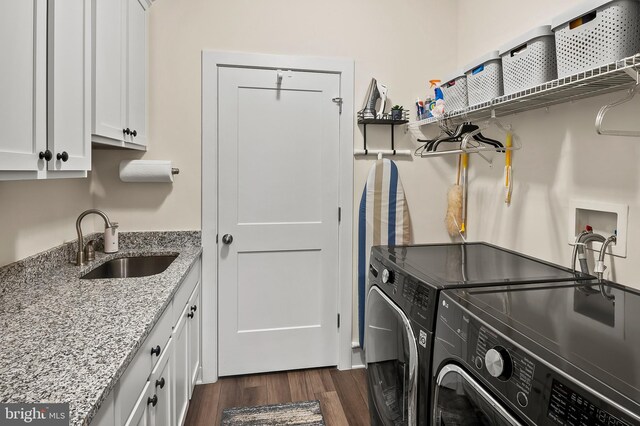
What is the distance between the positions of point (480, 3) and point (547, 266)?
171 cm

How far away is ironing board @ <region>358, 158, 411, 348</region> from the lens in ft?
8.50

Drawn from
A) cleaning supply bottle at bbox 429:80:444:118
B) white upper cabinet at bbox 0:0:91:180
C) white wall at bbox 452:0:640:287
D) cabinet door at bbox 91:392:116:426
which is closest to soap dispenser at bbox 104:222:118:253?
white upper cabinet at bbox 0:0:91:180

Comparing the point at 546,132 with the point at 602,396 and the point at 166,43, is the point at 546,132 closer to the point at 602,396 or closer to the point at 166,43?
the point at 602,396

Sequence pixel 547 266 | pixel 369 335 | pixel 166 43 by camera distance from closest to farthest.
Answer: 1. pixel 547 266
2. pixel 369 335
3. pixel 166 43

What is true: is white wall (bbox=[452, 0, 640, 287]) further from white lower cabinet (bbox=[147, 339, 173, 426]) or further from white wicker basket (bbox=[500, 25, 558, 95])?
white lower cabinet (bbox=[147, 339, 173, 426])

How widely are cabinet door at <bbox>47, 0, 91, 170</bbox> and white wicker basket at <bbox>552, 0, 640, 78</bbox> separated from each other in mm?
1706

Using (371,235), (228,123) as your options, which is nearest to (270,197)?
(228,123)

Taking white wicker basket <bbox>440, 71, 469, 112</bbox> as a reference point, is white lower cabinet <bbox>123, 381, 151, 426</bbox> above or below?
below

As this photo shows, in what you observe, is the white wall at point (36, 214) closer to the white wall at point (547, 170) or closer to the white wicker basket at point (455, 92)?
the white wicker basket at point (455, 92)

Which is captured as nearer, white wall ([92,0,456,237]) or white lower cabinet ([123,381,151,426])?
white lower cabinet ([123,381,151,426])

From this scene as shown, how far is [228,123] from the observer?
2432mm

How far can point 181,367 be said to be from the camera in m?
1.85

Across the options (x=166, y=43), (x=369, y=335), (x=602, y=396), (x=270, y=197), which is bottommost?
(x=369, y=335)

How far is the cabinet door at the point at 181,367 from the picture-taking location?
1.71 metres
